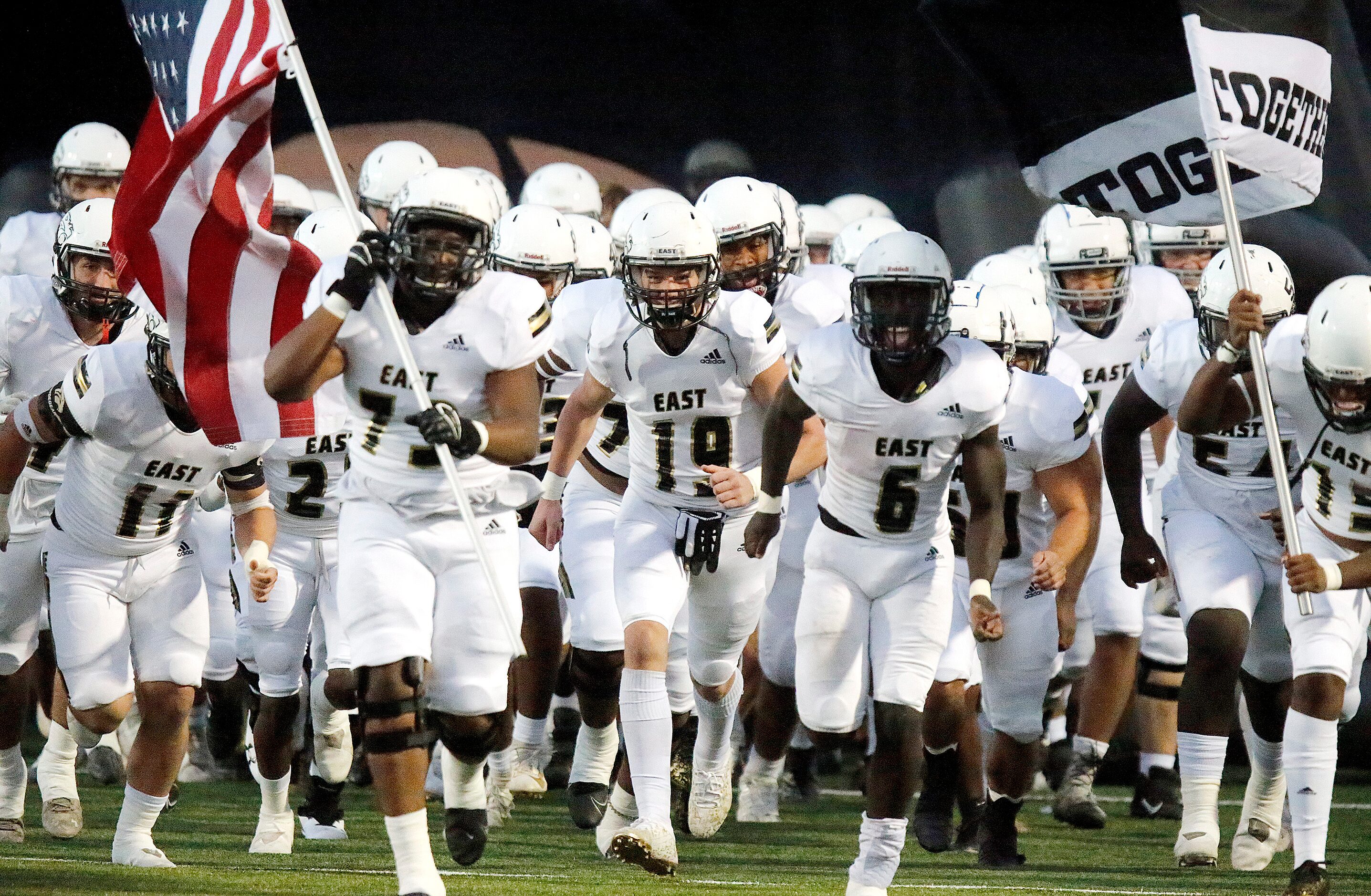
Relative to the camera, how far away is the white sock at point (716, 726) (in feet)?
23.1

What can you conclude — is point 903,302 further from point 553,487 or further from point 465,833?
point 465,833

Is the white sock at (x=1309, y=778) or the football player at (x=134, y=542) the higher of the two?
the football player at (x=134, y=542)

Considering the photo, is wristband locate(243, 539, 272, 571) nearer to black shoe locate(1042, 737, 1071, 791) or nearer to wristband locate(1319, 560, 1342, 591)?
wristband locate(1319, 560, 1342, 591)

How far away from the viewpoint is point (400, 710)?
5184mm

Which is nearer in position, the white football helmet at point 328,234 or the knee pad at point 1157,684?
the white football helmet at point 328,234

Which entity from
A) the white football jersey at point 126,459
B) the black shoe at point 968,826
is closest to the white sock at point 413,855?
the white football jersey at point 126,459

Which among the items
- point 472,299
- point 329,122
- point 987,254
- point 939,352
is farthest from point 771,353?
point 329,122

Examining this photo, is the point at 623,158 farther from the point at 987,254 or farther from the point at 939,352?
the point at 939,352

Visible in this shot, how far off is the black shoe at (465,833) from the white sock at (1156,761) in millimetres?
3112

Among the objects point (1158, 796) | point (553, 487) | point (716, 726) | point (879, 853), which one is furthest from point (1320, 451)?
point (1158, 796)

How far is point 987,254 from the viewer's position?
12.2 m

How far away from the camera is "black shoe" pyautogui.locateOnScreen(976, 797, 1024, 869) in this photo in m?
6.79

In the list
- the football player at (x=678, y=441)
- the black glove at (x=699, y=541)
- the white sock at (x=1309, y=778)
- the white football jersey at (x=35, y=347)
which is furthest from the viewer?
the white football jersey at (x=35, y=347)

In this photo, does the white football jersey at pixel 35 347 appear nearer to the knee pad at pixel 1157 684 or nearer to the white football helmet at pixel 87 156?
the white football helmet at pixel 87 156
